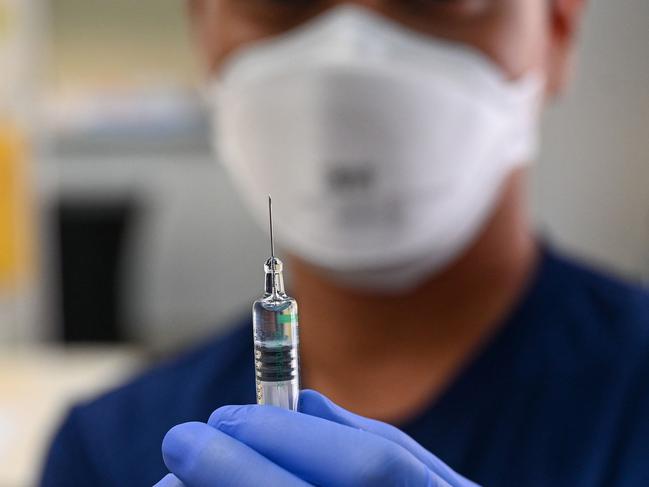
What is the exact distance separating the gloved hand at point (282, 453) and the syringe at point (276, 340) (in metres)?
0.01

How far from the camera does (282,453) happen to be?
1.10ft

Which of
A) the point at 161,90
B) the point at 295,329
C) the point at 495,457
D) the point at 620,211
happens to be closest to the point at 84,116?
the point at 161,90

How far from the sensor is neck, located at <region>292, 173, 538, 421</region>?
0.77 m

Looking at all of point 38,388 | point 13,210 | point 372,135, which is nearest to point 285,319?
point 372,135

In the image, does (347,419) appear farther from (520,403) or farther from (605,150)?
(605,150)

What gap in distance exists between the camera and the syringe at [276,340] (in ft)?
1.13

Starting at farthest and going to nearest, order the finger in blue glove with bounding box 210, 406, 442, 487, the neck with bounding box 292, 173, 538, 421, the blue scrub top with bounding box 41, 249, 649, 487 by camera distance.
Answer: the neck with bounding box 292, 173, 538, 421, the blue scrub top with bounding box 41, 249, 649, 487, the finger in blue glove with bounding box 210, 406, 442, 487

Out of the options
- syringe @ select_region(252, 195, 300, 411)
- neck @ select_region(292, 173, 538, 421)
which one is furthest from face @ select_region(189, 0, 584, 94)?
syringe @ select_region(252, 195, 300, 411)

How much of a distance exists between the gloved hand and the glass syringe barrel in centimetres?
1

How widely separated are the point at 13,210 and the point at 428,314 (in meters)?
1.38

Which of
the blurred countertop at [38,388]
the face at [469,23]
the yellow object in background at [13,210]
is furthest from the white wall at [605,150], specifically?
the yellow object in background at [13,210]

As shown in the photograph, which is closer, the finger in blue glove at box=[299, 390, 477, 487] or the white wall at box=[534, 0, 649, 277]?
the finger in blue glove at box=[299, 390, 477, 487]

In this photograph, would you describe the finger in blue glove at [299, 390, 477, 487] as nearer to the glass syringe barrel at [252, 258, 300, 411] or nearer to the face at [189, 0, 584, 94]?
the glass syringe barrel at [252, 258, 300, 411]

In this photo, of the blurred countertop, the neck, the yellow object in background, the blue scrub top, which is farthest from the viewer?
the yellow object in background
